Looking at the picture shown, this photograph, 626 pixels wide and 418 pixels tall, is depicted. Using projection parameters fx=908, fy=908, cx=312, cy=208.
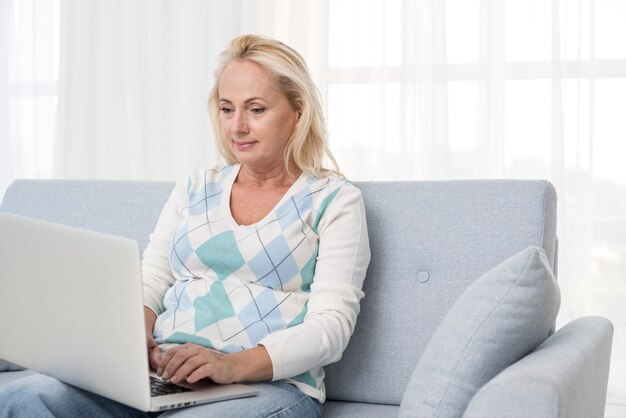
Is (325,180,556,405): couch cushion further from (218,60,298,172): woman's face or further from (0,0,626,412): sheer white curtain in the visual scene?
(0,0,626,412): sheer white curtain

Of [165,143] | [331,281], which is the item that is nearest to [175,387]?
[331,281]

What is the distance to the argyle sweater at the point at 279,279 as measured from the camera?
177cm

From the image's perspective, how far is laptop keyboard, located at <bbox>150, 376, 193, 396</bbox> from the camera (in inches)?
60.9

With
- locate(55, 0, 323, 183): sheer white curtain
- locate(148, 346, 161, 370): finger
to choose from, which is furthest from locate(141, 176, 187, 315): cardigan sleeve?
locate(55, 0, 323, 183): sheer white curtain

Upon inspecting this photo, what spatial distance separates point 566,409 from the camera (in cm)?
125

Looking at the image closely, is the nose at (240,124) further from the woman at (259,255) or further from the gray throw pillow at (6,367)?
the gray throw pillow at (6,367)

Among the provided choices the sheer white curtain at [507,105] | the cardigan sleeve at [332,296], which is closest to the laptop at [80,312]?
the cardigan sleeve at [332,296]

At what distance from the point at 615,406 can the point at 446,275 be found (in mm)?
1540

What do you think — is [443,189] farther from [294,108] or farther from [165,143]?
[165,143]

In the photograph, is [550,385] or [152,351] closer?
[550,385]

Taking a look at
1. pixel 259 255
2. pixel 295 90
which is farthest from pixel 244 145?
pixel 259 255

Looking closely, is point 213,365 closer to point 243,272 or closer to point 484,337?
point 243,272

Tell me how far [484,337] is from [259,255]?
1.85ft

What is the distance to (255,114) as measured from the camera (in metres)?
1.99
